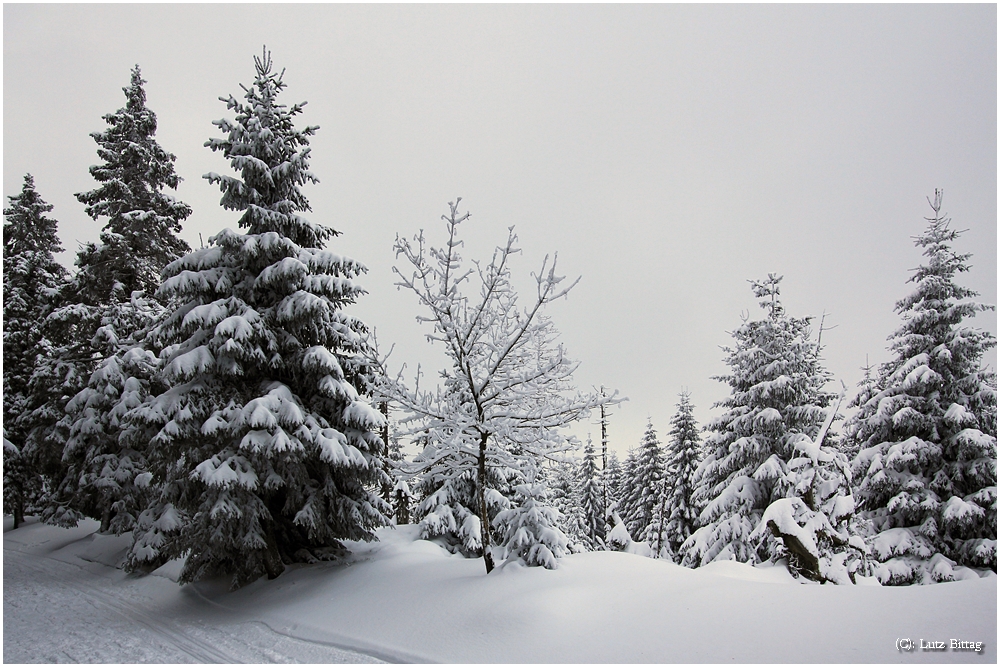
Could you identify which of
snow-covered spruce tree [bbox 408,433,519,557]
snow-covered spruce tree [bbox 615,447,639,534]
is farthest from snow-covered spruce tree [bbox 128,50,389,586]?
snow-covered spruce tree [bbox 615,447,639,534]

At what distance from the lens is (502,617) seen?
752cm

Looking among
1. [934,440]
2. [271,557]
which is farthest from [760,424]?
[271,557]

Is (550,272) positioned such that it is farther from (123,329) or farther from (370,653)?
(123,329)

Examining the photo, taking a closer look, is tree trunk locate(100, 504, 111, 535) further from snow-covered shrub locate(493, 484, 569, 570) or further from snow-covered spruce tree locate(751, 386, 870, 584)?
snow-covered spruce tree locate(751, 386, 870, 584)

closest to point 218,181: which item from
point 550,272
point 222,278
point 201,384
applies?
point 222,278

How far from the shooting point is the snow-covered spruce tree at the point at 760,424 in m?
16.0

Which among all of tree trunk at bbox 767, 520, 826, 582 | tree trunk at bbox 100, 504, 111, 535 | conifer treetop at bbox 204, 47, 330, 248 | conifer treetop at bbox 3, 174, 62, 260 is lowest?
tree trunk at bbox 100, 504, 111, 535

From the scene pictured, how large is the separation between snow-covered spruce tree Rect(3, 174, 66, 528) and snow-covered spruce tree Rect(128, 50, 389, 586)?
1479 cm

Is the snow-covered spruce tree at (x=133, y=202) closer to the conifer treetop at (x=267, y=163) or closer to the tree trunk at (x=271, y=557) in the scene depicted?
the conifer treetop at (x=267, y=163)

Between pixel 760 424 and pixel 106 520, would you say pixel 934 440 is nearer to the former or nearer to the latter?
pixel 760 424

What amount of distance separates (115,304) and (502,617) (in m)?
16.6

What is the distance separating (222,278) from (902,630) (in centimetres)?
1249

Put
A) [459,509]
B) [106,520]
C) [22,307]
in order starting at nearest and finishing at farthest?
[459,509], [106,520], [22,307]

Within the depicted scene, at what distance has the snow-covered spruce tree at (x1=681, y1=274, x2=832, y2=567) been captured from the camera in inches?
632
